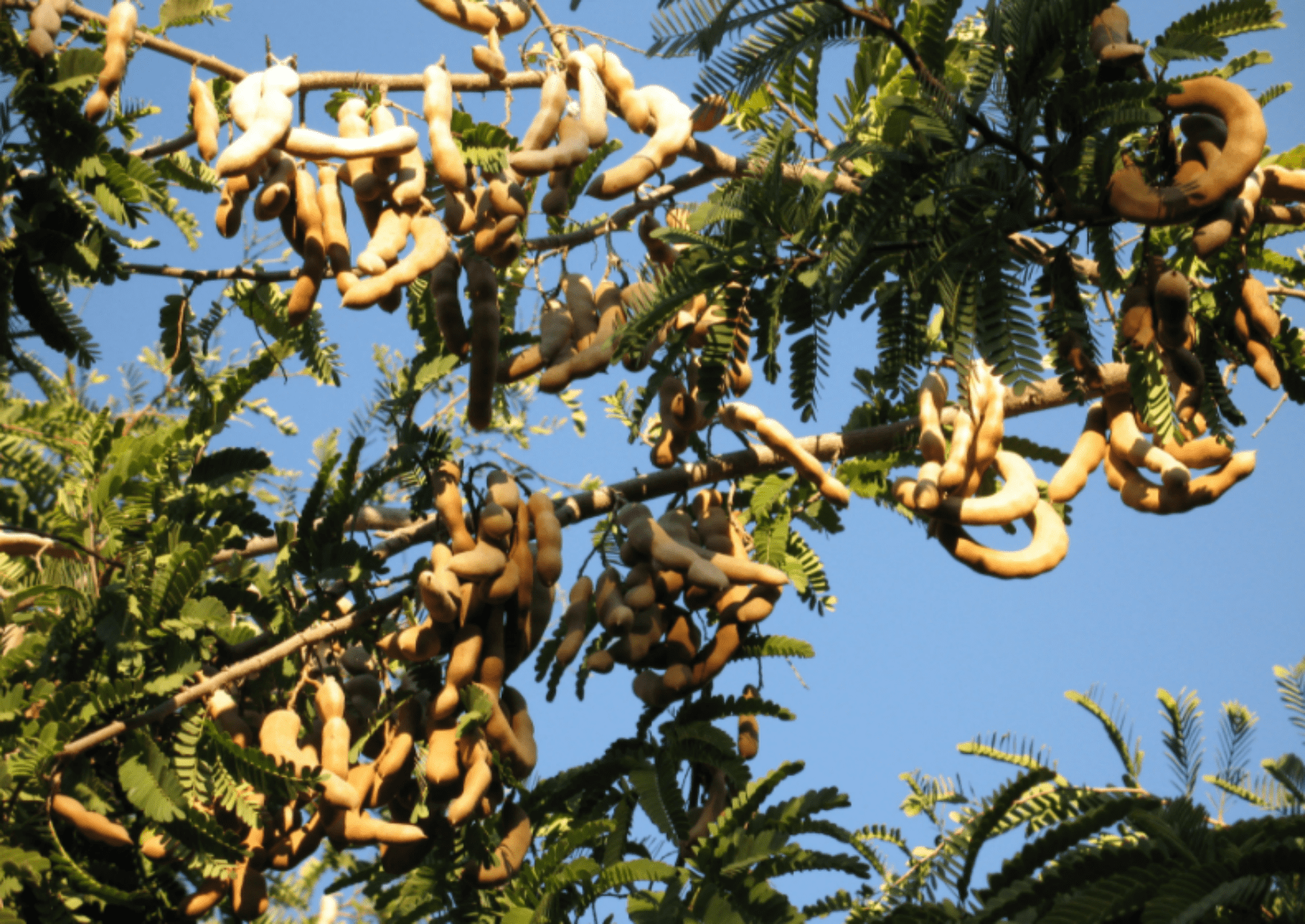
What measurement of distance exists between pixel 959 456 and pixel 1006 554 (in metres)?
0.22

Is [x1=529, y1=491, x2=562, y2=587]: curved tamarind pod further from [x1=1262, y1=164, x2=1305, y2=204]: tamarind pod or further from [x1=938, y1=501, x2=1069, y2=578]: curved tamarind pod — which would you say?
[x1=1262, y1=164, x2=1305, y2=204]: tamarind pod

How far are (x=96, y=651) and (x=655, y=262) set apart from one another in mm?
1724

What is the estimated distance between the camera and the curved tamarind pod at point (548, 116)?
8.98 feet

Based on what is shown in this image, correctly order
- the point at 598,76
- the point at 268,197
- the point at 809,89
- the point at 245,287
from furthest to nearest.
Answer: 1. the point at 245,287
2. the point at 809,89
3. the point at 598,76
4. the point at 268,197

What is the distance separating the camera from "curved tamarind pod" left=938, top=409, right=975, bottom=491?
2277 millimetres

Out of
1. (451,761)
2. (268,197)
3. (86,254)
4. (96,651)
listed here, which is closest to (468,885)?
(451,761)

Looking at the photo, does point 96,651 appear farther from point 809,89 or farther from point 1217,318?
point 1217,318

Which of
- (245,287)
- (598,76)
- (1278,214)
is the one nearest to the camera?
(1278,214)

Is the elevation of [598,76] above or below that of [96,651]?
above

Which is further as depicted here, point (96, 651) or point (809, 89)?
point (809, 89)

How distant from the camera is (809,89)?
3.34 m

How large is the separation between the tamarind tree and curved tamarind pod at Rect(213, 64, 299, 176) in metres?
0.01

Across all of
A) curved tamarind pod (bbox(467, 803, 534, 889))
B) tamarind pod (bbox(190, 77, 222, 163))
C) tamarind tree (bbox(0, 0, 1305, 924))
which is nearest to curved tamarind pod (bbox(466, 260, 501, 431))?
tamarind tree (bbox(0, 0, 1305, 924))

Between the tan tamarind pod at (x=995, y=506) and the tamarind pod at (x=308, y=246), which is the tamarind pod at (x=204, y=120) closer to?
the tamarind pod at (x=308, y=246)
